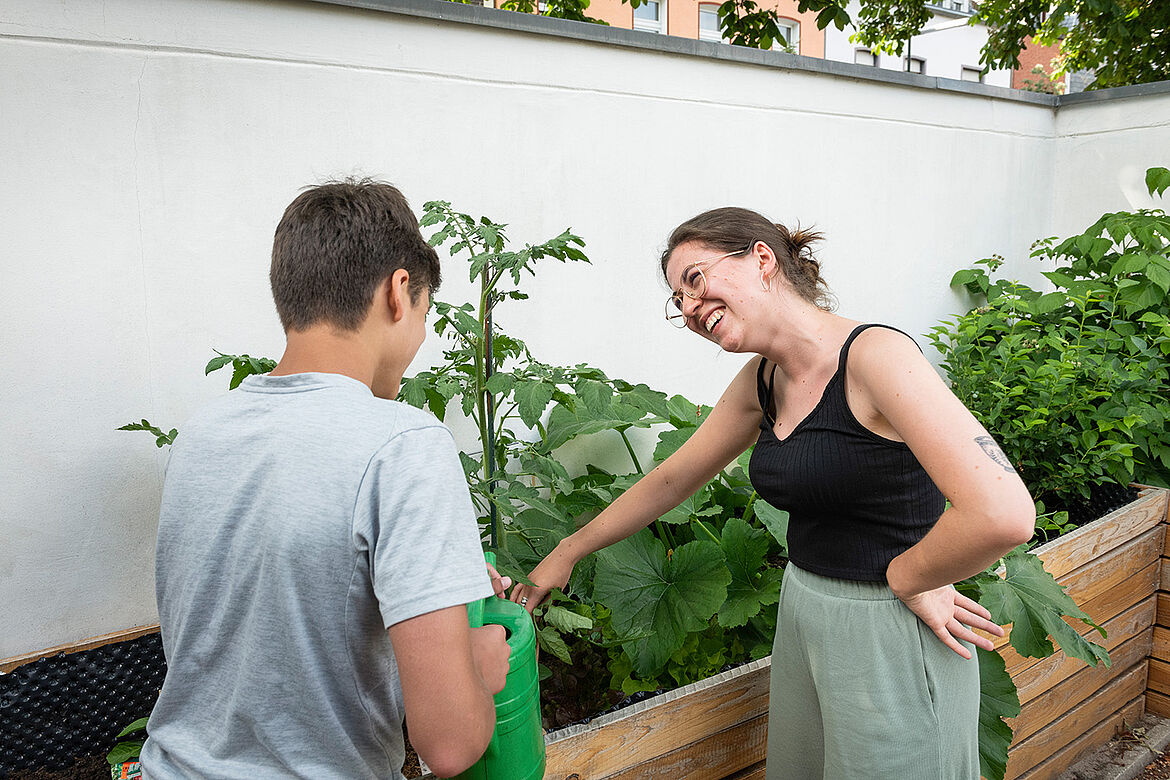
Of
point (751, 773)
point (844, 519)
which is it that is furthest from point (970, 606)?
point (751, 773)

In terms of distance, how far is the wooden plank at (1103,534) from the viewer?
107 inches

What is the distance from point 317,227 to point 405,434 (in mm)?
295

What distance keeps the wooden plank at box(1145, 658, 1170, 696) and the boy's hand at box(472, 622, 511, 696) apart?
332 centimetres

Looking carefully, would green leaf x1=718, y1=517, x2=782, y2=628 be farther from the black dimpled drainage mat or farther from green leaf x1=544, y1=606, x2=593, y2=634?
the black dimpled drainage mat

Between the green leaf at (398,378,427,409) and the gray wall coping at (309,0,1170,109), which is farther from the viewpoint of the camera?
the gray wall coping at (309,0,1170,109)

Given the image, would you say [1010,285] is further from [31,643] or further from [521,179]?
[31,643]

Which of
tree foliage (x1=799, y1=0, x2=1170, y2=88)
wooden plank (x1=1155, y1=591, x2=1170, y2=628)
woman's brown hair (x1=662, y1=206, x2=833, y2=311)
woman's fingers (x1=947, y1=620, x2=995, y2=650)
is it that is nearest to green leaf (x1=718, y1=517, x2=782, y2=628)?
woman's fingers (x1=947, y1=620, x2=995, y2=650)

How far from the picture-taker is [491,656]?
3.51ft

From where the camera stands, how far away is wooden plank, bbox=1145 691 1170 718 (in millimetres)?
3295

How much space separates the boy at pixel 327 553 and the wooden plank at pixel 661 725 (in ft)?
2.45

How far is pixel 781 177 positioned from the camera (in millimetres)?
3268

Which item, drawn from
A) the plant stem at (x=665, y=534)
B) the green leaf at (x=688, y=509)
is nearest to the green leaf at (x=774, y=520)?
the green leaf at (x=688, y=509)

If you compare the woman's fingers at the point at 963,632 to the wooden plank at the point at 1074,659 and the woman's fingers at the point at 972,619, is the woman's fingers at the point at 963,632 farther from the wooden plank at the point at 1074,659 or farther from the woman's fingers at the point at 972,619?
the wooden plank at the point at 1074,659

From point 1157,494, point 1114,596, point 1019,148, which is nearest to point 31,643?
point 1114,596
